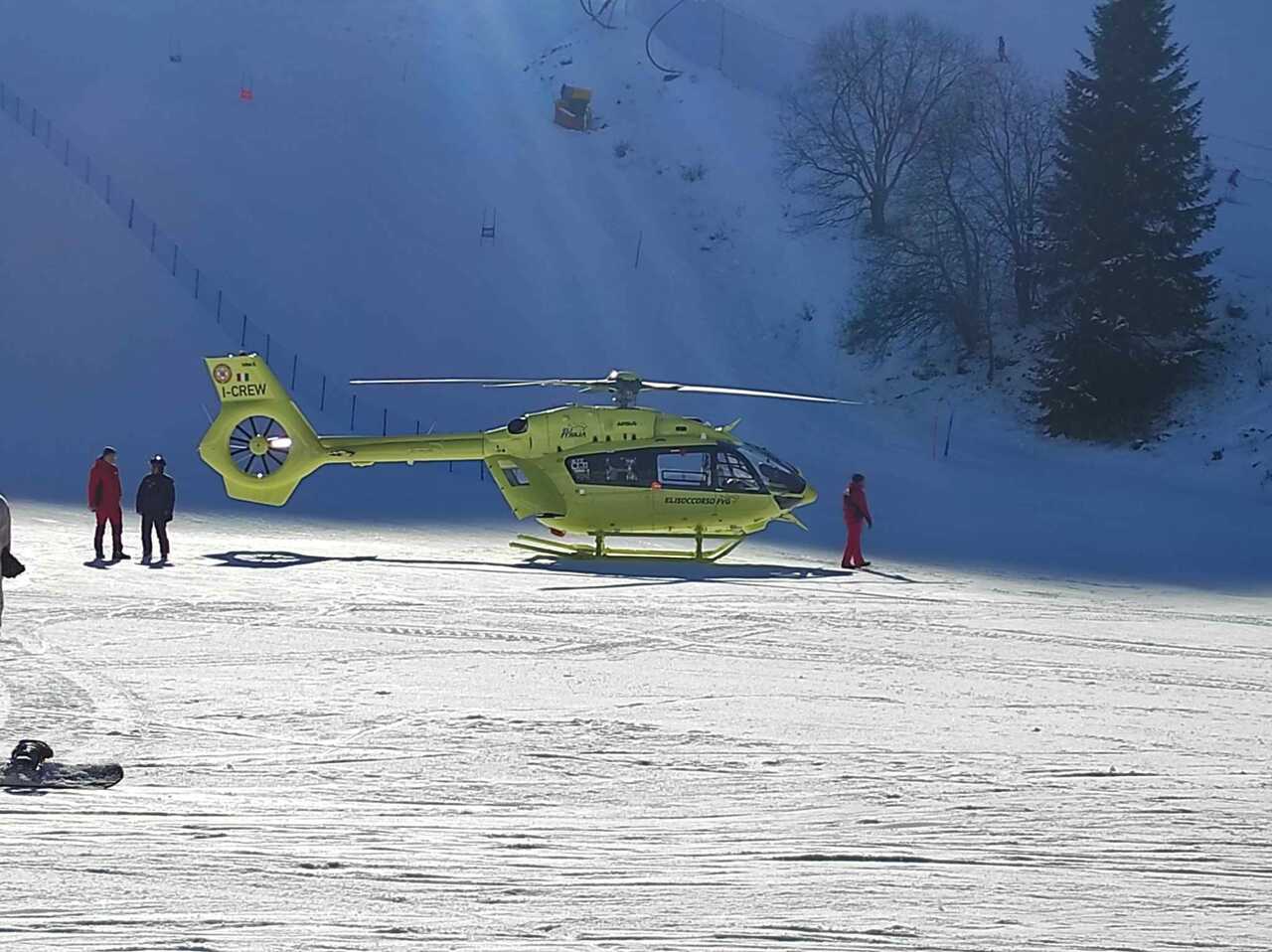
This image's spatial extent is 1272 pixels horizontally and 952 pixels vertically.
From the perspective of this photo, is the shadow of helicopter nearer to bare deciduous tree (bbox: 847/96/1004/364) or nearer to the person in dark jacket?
the person in dark jacket

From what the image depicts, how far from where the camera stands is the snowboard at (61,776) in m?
8.05

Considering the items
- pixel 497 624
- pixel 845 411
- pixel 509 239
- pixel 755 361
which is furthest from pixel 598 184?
pixel 497 624

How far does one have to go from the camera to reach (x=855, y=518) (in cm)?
2098

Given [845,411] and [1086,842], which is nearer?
[1086,842]

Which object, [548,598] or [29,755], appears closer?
[29,755]

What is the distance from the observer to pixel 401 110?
4844 centimetres

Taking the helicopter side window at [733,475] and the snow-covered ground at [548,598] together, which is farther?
the helicopter side window at [733,475]

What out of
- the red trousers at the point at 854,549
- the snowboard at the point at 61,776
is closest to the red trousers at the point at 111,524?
the red trousers at the point at 854,549

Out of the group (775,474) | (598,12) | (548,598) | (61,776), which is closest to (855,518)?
(775,474)

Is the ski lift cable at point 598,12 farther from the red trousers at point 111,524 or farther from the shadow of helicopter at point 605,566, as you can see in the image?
the red trousers at point 111,524

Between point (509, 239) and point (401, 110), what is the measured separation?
7038 millimetres

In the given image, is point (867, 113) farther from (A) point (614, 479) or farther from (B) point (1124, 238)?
(A) point (614, 479)

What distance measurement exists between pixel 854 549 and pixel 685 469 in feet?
7.98

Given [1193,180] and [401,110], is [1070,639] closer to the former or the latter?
[1193,180]
